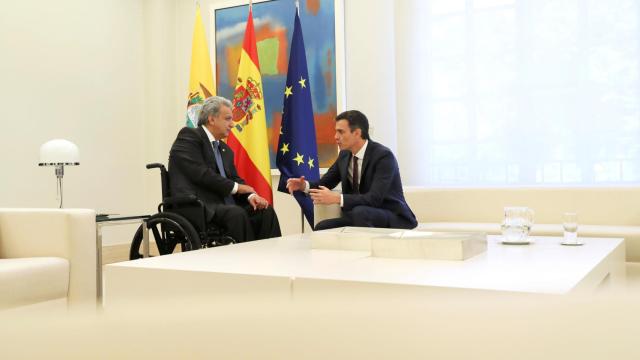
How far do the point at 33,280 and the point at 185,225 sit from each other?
2.68ft

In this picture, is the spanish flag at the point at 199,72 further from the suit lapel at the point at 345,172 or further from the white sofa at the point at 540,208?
the white sofa at the point at 540,208

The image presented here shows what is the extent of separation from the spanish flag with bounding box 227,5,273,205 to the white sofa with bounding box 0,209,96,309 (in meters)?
1.83

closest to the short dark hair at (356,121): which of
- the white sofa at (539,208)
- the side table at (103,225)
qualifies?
the white sofa at (539,208)

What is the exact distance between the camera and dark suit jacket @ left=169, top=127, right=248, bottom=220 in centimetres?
337

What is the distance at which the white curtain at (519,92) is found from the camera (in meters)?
4.50

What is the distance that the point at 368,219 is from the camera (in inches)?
133

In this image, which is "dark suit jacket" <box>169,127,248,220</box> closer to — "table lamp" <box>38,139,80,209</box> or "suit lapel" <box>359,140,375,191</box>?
"suit lapel" <box>359,140,375,191</box>

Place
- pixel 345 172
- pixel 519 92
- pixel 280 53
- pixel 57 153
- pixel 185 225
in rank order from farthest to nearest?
pixel 280 53 < pixel 519 92 < pixel 57 153 < pixel 345 172 < pixel 185 225

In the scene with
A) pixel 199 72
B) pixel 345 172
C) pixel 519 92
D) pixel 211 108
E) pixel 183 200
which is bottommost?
pixel 183 200

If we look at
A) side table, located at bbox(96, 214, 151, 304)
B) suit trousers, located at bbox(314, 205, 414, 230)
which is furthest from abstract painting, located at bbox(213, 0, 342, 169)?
side table, located at bbox(96, 214, 151, 304)

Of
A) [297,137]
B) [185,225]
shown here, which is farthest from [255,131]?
[185,225]

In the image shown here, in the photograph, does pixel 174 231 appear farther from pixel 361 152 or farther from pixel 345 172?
pixel 361 152

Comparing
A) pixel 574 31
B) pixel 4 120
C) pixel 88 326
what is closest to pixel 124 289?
pixel 88 326

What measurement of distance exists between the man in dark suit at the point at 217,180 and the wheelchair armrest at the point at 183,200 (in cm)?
11
